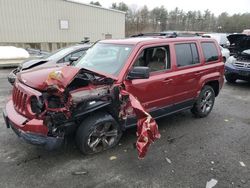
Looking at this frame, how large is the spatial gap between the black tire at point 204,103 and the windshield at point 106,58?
226 centimetres

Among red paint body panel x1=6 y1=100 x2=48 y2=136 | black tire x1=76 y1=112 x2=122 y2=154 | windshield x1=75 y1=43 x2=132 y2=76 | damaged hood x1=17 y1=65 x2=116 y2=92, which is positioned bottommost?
black tire x1=76 y1=112 x2=122 y2=154

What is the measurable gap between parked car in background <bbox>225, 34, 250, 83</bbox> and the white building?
13.7 meters

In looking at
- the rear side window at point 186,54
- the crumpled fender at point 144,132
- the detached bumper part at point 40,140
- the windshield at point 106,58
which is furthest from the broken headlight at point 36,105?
the rear side window at point 186,54

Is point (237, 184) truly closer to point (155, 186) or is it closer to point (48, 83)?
point (155, 186)

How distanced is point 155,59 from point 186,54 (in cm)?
84

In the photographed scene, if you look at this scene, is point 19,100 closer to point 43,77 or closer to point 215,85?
point 43,77

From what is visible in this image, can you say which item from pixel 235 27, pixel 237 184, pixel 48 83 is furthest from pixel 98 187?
pixel 235 27

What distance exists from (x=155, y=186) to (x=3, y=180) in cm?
199

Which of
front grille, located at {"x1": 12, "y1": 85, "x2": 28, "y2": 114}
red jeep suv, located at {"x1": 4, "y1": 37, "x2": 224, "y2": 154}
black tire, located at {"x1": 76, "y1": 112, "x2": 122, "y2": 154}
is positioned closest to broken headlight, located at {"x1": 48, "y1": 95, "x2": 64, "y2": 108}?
red jeep suv, located at {"x1": 4, "y1": 37, "x2": 224, "y2": 154}

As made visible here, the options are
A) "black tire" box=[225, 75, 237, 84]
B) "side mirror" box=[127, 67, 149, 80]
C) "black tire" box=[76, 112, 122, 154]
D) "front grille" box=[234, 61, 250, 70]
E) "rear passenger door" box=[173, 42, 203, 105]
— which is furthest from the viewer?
"black tire" box=[225, 75, 237, 84]

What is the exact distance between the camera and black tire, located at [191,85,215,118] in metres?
5.45

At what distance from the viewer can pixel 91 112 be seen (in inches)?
142

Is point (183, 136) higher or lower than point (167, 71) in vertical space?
lower

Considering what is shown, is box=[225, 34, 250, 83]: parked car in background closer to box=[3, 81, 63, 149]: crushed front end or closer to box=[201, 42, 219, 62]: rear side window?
box=[201, 42, 219, 62]: rear side window
